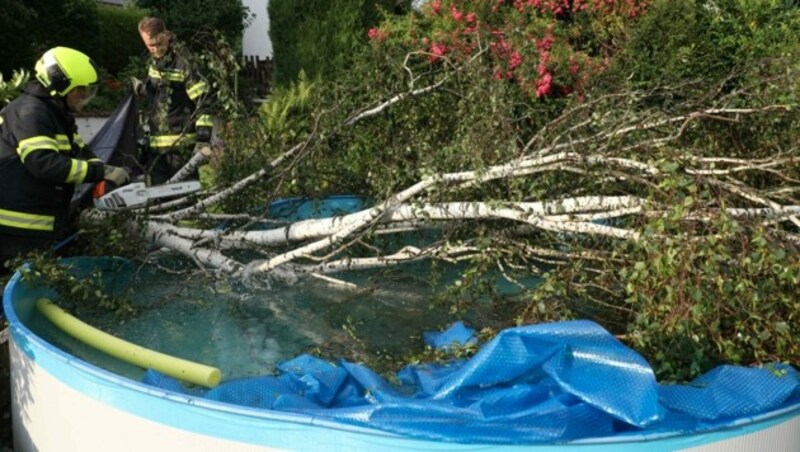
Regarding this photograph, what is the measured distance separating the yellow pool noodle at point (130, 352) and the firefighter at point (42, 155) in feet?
1.53

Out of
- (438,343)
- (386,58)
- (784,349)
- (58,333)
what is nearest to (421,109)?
(386,58)

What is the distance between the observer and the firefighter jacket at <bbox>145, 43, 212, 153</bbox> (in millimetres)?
6098

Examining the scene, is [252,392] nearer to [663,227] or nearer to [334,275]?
[663,227]

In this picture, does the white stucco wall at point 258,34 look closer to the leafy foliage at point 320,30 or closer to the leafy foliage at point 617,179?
the leafy foliage at point 320,30

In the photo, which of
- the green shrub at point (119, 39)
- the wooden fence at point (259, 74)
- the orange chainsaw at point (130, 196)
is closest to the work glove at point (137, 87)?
the orange chainsaw at point (130, 196)

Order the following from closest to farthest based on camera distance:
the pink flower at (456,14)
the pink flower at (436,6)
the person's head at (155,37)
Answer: the person's head at (155,37), the pink flower at (456,14), the pink flower at (436,6)

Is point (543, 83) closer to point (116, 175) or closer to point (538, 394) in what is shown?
point (116, 175)

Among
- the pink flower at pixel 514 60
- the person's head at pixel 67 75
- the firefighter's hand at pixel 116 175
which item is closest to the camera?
the person's head at pixel 67 75

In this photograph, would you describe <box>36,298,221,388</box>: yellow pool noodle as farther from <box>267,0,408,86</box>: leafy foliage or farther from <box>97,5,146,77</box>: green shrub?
<box>97,5,146,77</box>: green shrub

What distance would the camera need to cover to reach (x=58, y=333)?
4.54m

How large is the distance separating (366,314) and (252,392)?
1.88 meters

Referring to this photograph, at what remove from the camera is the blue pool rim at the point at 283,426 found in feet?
9.26

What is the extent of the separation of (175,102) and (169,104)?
24 cm

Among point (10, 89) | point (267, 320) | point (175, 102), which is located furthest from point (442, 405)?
point (10, 89)
